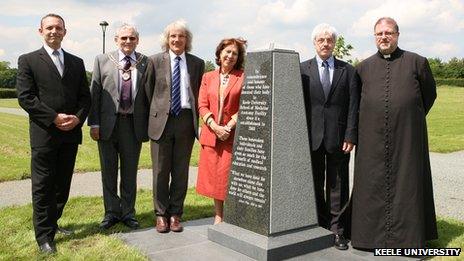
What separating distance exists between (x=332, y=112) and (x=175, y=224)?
231 cm

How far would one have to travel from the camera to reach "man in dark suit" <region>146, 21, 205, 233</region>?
5.31 metres

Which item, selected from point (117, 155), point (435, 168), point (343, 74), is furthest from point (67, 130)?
point (435, 168)

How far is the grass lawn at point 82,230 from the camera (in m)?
4.58

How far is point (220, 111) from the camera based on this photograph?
5.18 meters

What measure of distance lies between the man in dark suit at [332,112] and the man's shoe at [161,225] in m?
1.93

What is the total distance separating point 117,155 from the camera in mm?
5656

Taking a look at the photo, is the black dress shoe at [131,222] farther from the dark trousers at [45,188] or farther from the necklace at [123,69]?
the necklace at [123,69]

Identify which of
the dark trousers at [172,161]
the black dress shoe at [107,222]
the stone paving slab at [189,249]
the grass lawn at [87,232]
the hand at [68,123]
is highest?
the hand at [68,123]

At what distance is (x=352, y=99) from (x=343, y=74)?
29 centimetres

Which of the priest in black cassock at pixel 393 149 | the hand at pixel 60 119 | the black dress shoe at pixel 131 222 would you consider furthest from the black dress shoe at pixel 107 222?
the priest in black cassock at pixel 393 149

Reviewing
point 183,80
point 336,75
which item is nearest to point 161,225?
point 183,80

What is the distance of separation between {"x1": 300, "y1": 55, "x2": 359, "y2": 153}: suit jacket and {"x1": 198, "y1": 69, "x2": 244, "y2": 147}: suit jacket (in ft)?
2.54

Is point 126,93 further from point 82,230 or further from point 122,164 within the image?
point 82,230

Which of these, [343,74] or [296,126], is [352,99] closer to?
[343,74]
